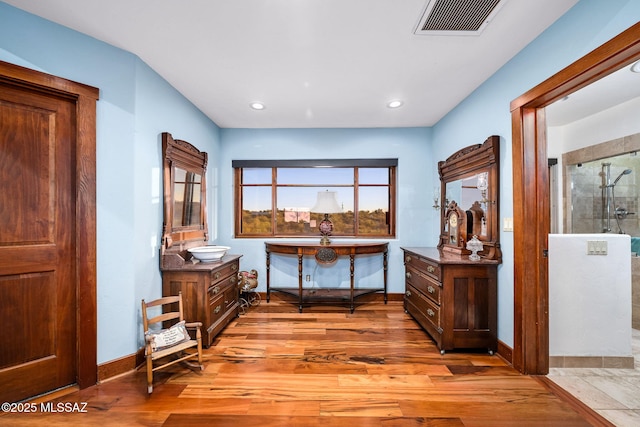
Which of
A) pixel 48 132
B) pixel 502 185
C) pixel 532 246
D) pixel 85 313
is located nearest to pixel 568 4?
pixel 502 185

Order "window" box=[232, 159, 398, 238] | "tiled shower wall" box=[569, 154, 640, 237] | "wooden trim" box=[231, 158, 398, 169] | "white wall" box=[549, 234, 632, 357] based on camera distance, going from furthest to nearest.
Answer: "window" box=[232, 159, 398, 238]
"wooden trim" box=[231, 158, 398, 169]
"tiled shower wall" box=[569, 154, 640, 237]
"white wall" box=[549, 234, 632, 357]

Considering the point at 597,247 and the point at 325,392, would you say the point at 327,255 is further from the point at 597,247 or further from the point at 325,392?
the point at 597,247

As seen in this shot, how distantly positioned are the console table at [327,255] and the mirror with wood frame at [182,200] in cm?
105

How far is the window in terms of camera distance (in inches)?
170

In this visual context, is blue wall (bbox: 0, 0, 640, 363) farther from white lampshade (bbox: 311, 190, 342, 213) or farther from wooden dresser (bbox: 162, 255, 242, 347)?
white lampshade (bbox: 311, 190, 342, 213)

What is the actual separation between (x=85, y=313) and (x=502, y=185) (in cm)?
354

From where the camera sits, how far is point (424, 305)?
9.75 feet

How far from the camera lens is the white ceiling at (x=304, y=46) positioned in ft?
5.88

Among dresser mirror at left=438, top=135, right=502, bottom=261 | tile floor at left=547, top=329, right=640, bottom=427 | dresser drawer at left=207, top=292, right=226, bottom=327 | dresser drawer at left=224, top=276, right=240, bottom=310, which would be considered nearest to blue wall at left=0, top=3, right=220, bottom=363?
dresser drawer at left=207, top=292, right=226, bottom=327

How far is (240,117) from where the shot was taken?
3717 millimetres

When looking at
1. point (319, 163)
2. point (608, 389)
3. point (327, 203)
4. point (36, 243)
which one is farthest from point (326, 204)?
point (608, 389)

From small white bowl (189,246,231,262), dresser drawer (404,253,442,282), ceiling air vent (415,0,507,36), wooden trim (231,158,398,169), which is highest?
ceiling air vent (415,0,507,36)

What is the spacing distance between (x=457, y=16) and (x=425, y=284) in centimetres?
234

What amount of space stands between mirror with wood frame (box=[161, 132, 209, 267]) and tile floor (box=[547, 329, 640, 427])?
10.9 feet
